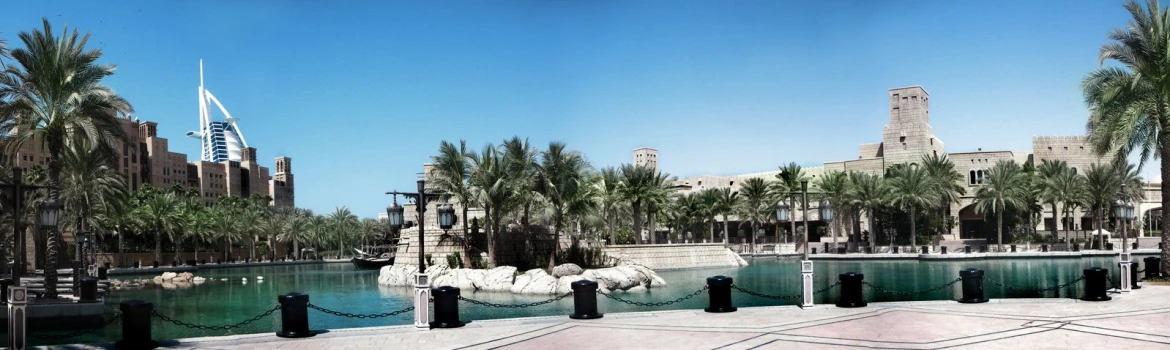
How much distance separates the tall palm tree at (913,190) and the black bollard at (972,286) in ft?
163

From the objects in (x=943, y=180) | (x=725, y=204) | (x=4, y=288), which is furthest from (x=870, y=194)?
(x=4, y=288)

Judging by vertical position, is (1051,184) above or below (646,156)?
below

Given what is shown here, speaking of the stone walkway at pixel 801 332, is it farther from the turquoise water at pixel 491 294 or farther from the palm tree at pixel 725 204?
the palm tree at pixel 725 204

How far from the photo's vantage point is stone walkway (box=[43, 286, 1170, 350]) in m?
12.5

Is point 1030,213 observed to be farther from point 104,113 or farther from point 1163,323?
point 104,113

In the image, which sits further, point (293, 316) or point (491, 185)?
point (491, 185)

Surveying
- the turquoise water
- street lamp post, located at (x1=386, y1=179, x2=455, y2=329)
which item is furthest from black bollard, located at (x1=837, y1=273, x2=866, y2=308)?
street lamp post, located at (x1=386, y1=179, x2=455, y2=329)

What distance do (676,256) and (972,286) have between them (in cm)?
3458

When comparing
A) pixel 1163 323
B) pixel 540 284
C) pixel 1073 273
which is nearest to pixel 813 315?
pixel 1163 323

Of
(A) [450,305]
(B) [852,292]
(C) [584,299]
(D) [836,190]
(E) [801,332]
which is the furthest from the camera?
(D) [836,190]

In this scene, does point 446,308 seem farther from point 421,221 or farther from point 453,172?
point 453,172

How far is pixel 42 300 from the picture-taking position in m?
24.4

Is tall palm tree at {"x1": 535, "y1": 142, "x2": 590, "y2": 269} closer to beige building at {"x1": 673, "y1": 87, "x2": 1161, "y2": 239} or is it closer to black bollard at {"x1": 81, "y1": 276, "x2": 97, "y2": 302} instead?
black bollard at {"x1": 81, "y1": 276, "x2": 97, "y2": 302}

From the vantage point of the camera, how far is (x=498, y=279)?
3525 cm
